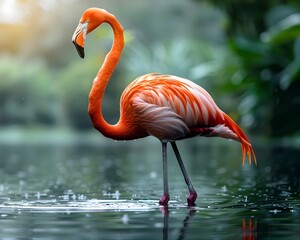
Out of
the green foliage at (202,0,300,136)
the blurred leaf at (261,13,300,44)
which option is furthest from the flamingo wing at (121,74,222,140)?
the green foliage at (202,0,300,136)

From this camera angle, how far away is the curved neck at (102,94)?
848cm

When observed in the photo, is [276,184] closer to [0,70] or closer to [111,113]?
[111,113]

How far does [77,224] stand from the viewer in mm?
6859

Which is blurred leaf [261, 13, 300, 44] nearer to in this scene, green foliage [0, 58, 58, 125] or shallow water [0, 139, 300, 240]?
shallow water [0, 139, 300, 240]

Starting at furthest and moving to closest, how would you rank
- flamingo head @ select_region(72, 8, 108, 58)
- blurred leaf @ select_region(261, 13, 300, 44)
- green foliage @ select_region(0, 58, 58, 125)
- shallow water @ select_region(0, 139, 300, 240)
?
green foliage @ select_region(0, 58, 58, 125) → blurred leaf @ select_region(261, 13, 300, 44) → flamingo head @ select_region(72, 8, 108, 58) → shallow water @ select_region(0, 139, 300, 240)

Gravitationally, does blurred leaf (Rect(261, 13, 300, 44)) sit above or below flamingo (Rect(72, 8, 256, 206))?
above

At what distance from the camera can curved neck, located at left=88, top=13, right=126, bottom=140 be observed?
848 cm

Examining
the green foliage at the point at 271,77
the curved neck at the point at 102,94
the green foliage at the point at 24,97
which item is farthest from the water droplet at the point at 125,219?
the green foliage at the point at 24,97

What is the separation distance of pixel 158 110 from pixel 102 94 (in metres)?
0.52

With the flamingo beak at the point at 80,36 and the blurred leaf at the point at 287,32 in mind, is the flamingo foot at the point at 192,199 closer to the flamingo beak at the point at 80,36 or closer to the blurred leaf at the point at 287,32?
the flamingo beak at the point at 80,36

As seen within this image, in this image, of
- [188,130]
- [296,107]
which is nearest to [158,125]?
[188,130]

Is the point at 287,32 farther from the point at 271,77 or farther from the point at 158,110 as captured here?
the point at 158,110

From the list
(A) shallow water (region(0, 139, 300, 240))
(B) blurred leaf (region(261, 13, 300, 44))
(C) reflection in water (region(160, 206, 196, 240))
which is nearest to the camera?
(C) reflection in water (region(160, 206, 196, 240))

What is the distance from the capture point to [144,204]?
8547 mm
